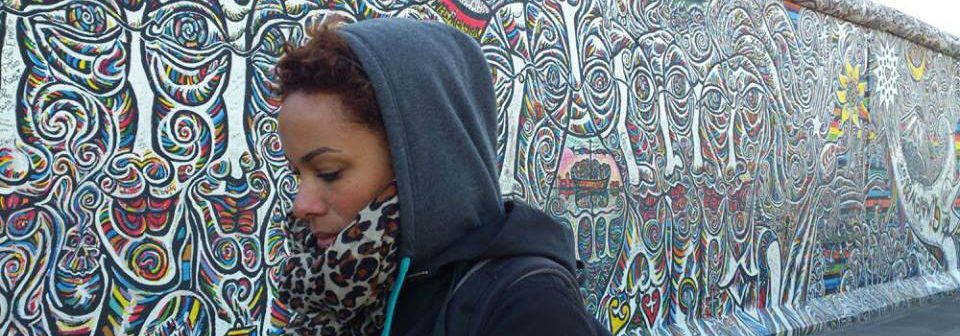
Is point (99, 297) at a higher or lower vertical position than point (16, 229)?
lower

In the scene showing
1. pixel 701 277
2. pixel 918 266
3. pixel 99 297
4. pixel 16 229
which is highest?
pixel 16 229

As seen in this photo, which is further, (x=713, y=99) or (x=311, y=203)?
(x=713, y=99)

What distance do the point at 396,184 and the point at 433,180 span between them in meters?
0.06

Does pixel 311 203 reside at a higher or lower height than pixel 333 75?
lower

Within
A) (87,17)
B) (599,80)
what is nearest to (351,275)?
(87,17)

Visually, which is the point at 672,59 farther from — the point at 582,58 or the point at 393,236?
the point at 393,236

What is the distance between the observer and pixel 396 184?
4.76 ft

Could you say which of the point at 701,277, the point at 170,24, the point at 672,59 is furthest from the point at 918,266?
the point at 170,24

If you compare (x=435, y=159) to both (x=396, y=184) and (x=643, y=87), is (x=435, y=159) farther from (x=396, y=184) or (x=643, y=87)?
(x=643, y=87)

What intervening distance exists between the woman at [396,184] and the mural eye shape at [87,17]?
1.83 m

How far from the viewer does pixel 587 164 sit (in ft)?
16.8

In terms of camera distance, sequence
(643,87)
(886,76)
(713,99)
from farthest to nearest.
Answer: (886,76)
(713,99)
(643,87)

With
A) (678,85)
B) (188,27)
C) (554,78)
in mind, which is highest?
(188,27)

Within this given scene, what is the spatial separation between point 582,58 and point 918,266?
17.8 feet
